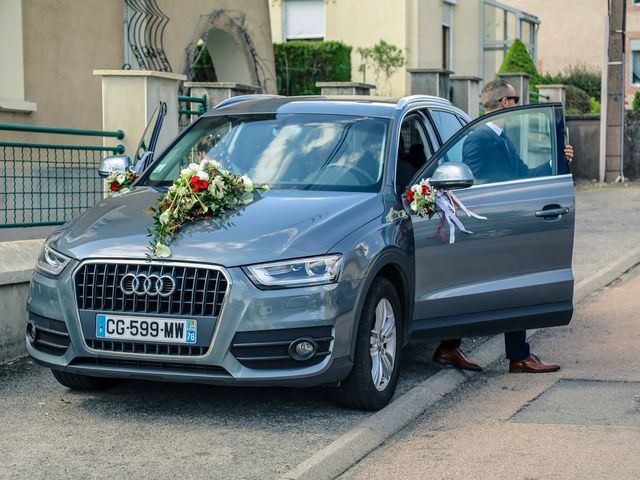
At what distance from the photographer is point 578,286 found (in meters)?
11.9

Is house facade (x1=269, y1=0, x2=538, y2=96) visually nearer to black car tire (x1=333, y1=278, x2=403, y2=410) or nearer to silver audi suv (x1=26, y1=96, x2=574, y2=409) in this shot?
silver audi suv (x1=26, y1=96, x2=574, y2=409)

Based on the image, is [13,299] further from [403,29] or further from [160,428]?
[403,29]

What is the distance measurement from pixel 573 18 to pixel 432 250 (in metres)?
44.1

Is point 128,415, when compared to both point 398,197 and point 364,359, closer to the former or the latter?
point 364,359

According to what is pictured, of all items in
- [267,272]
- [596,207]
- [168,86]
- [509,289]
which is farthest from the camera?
[596,207]

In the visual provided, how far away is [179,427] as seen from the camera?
21.6ft

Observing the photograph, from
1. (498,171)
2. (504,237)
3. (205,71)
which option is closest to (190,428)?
(504,237)

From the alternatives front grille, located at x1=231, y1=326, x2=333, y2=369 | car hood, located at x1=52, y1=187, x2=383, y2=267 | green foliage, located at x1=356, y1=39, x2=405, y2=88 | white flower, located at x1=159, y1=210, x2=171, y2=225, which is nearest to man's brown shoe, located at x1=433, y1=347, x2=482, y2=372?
car hood, located at x1=52, y1=187, x2=383, y2=267

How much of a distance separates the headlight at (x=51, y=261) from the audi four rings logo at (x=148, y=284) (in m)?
0.40

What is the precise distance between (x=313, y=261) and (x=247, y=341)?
54 centimetres

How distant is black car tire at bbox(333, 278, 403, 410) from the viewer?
22.0 feet

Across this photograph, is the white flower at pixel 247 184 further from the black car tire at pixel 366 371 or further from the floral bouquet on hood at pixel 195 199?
the black car tire at pixel 366 371

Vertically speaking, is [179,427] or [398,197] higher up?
[398,197]

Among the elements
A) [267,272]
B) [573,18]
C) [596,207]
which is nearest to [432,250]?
[267,272]
